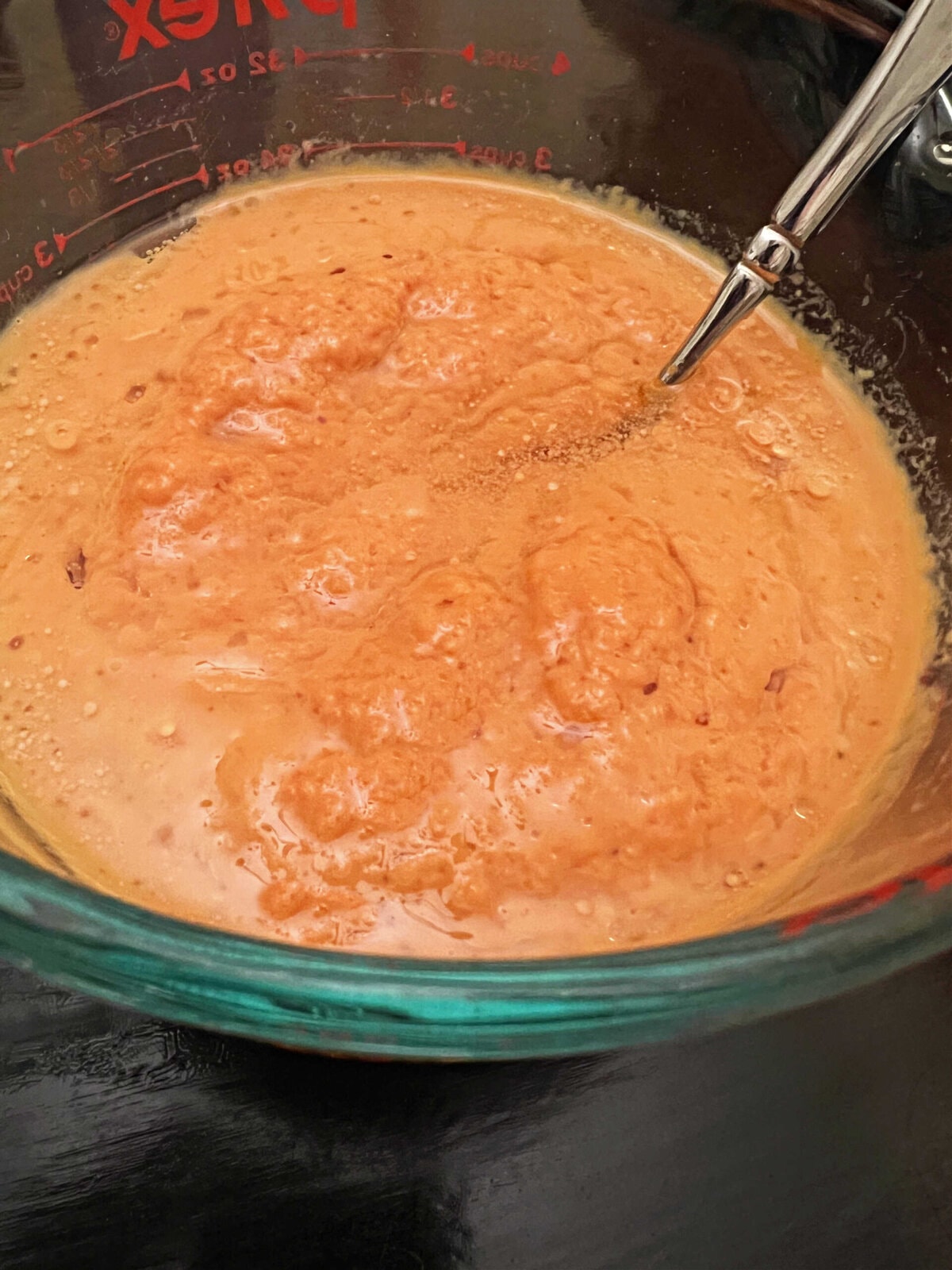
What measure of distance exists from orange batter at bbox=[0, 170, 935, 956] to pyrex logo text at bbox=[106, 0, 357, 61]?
21 cm

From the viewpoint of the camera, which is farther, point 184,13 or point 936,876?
point 184,13

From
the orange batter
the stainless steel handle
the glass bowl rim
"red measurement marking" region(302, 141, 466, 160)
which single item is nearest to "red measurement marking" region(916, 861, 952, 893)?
the glass bowl rim

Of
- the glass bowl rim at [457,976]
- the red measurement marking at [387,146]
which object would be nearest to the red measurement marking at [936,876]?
the glass bowl rim at [457,976]

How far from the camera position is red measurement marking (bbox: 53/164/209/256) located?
1038 millimetres

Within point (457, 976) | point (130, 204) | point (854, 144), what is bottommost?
point (130, 204)

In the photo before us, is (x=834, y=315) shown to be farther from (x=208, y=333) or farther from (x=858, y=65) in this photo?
(x=208, y=333)

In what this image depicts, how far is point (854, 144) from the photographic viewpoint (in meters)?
0.71


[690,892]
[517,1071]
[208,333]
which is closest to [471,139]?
[208,333]

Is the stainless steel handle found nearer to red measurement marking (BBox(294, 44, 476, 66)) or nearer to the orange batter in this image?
the orange batter

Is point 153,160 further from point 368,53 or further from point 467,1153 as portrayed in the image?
point 467,1153

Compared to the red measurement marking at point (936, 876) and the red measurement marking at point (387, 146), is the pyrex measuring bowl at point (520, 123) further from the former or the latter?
the red measurement marking at point (936, 876)

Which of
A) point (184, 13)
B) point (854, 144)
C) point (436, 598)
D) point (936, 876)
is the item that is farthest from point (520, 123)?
point (936, 876)

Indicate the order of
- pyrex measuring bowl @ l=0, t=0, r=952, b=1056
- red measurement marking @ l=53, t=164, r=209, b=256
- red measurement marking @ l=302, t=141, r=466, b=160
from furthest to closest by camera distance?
red measurement marking @ l=302, t=141, r=466, b=160 → red measurement marking @ l=53, t=164, r=209, b=256 → pyrex measuring bowl @ l=0, t=0, r=952, b=1056

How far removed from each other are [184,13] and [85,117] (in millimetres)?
147
